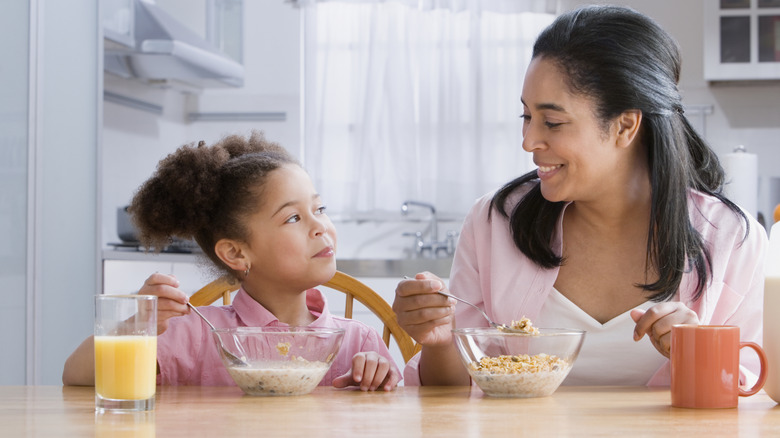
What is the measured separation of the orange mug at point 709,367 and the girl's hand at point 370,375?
38 cm

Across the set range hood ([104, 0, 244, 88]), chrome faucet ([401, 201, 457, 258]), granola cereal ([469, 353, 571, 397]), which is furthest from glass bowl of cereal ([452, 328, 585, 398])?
chrome faucet ([401, 201, 457, 258])

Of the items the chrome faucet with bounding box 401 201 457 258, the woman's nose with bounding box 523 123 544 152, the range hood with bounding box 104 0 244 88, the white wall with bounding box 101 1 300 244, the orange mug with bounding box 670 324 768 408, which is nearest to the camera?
the orange mug with bounding box 670 324 768 408

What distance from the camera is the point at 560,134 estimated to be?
1.39 m

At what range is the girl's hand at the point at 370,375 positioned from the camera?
1179 mm

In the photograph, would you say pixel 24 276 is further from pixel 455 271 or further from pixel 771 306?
pixel 771 306

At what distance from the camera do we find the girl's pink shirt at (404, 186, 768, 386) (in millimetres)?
1404

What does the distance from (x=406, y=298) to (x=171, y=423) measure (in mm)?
390

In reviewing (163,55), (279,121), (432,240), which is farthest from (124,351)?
(279,121)

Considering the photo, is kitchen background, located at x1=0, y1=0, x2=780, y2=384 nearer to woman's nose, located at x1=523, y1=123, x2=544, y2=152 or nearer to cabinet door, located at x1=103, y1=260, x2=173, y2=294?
cabinet door, located at x1=103, y1=260, x2=173, y2=294

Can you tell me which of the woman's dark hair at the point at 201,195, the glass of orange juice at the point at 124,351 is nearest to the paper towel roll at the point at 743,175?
the woman's dark hair at the point at 201,195

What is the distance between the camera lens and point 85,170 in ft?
10.0

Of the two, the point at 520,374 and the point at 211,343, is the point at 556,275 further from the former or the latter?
the point at 211,343

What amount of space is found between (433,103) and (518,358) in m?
3.12

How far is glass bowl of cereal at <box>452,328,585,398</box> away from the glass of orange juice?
0.38 meters
